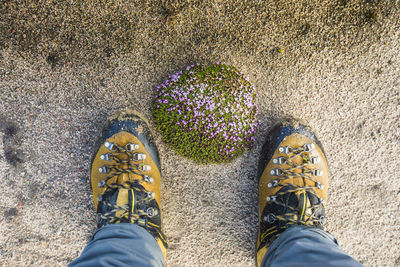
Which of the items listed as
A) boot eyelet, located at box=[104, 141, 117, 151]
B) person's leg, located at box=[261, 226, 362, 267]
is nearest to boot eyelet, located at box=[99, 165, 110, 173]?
boot eyelet, located at box=[104, 141, 117, 151]

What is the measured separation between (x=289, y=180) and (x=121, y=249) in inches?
72.0

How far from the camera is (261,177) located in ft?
10.2

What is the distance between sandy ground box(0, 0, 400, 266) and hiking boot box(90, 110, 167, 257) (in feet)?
0.61

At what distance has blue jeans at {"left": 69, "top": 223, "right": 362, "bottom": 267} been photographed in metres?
2.09

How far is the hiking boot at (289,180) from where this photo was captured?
289 centimetres

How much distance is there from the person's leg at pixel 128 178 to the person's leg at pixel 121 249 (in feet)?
0.14

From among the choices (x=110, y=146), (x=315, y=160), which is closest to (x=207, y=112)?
(x=110, y=146)

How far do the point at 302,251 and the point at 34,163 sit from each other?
2974 mm

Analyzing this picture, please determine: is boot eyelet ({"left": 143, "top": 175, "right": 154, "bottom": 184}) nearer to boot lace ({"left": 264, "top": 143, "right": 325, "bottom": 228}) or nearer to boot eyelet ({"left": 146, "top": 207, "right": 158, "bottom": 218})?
boot eyelet ({"left": 146, "top": 207, "right": 158, "bottom": 218})

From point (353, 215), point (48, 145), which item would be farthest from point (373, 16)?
point (48, 145)

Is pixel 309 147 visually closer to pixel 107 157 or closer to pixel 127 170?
pixel 127 170

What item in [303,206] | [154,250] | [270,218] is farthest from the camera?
[270,218]

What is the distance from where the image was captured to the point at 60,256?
3258mm

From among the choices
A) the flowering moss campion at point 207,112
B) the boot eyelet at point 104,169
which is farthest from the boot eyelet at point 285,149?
the boot eyelet at point 104,169
